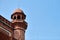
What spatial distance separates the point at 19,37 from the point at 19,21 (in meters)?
1.75

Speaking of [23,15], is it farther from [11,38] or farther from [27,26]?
[11,38]

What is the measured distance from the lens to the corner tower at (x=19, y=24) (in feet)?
76.3

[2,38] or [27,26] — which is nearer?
[2,38]

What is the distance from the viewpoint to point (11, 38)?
21.7 meters

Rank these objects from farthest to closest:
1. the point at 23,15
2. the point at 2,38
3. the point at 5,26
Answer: the point at 23,15
the point at 5,26
the point at 2,38

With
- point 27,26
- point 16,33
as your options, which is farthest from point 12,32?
point 27,26

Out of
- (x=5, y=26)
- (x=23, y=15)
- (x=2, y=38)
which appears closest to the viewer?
(x=2, y=38)

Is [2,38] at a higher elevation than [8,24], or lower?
lower

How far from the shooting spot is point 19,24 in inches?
933

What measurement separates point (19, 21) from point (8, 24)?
4.41 feet

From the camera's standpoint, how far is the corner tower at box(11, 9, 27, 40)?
23.3m

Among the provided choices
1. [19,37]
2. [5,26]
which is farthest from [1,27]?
[19,37]

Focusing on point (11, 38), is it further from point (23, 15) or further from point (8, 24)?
point (23, 15)

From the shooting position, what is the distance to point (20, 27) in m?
23.6
